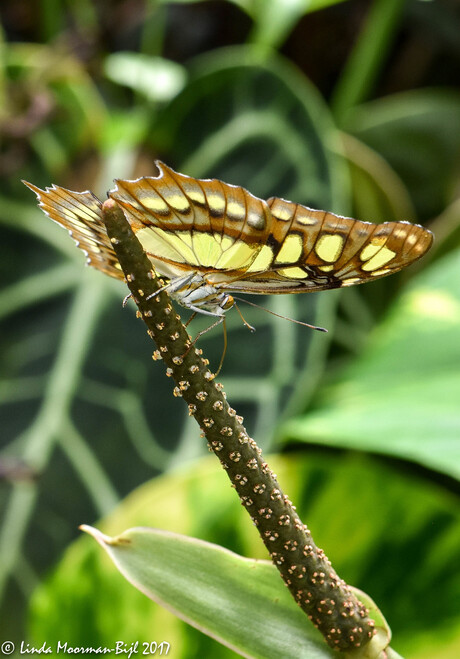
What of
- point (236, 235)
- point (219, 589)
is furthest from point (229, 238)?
point (219, 589)

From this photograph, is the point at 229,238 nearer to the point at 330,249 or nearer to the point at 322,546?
the point at 330,249

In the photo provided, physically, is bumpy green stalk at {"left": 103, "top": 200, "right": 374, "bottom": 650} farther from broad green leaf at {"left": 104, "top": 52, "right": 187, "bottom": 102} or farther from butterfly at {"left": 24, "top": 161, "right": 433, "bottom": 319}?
broad green leaf at {"left": 104, "top": 52, "right": 187, "bottom": 102}

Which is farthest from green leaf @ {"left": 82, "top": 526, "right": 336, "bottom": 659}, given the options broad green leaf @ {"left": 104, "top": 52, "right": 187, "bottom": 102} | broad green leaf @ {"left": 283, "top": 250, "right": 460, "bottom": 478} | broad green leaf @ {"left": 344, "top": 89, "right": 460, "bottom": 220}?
broad green leaf @ {"left": 344, "top": 89, "right": 460, "bottom": 220}

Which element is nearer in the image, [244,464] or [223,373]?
[244,464]

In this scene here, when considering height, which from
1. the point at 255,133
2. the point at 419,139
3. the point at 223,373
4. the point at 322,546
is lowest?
the point at 322,546

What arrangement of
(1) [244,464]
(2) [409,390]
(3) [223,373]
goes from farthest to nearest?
(3) [223,373], (2) [409,390], (1) [244,464]

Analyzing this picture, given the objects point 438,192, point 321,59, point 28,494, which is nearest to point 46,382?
point 28,494
